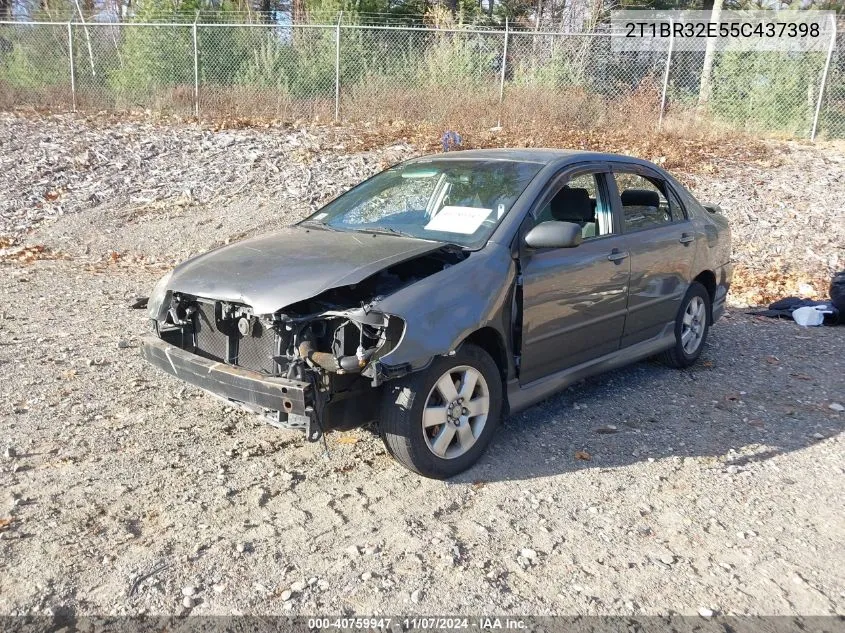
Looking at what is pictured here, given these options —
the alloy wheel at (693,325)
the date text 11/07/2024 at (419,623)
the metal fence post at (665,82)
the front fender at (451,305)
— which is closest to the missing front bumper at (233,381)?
the front fender at (451,305)

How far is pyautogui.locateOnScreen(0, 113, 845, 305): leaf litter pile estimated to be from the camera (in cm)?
1069

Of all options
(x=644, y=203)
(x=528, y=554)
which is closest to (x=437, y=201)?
(x=644, y=203)

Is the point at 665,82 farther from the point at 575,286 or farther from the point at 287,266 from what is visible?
the point at 287,266

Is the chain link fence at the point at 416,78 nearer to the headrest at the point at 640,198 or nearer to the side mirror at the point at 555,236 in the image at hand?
the headrest at the point at 640,198

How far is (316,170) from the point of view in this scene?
12.9 m

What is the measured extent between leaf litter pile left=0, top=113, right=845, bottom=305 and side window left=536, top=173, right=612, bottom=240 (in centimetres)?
469

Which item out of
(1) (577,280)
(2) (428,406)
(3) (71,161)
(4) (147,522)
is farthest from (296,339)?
(3) (71,161)

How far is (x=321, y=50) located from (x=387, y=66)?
144 cm

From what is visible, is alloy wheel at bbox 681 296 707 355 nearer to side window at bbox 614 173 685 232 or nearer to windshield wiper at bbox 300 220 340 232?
side window at bbox 614 173 685 232

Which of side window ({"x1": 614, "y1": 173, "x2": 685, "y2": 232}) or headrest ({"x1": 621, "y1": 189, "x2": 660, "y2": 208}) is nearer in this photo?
side window ({"x1": 614, "y1": 173, "x2": 685, "y2": 232})

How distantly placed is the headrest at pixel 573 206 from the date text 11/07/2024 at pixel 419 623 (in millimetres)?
2908

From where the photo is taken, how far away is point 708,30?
17266 mm

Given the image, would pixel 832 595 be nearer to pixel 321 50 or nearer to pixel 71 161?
pixel 71 161

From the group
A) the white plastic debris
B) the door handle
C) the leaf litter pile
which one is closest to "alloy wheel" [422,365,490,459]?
the door handle
